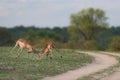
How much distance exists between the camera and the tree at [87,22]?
8544cm

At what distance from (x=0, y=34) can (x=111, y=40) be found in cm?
2873

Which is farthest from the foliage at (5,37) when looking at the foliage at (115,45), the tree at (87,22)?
the foliage at (115,45)

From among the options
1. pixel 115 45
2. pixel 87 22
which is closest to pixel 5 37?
pixel 87 22

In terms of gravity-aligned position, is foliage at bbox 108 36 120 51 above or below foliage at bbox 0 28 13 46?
below

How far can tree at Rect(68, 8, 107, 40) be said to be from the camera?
8544 centimetres

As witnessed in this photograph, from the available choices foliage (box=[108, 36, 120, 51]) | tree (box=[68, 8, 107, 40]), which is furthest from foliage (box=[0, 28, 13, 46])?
foliage (box=[108, 36, 120, 51])

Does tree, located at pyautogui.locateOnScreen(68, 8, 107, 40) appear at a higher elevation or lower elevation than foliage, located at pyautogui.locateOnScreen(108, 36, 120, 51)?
higher

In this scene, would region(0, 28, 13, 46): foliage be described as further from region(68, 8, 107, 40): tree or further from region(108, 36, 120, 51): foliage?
region(108, 36, 120, 51): foliage

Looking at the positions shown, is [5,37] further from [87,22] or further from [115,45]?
[115,45]

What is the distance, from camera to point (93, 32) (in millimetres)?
87562

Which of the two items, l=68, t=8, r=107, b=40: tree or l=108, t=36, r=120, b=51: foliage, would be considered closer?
l=108, t=36, r=120, b=51: foliage

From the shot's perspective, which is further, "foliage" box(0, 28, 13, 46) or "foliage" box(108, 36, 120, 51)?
"foliage" box(0, 28, 13, 46)

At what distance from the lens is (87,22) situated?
283ft

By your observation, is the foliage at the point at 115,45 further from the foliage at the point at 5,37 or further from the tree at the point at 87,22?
the foliage at the point at 5,37
